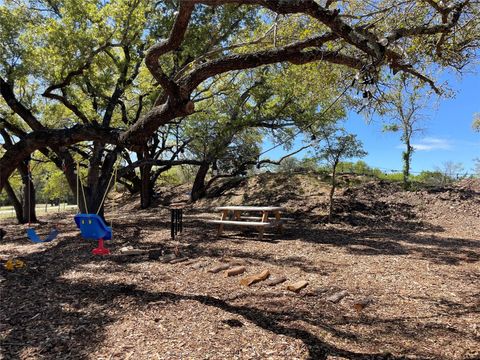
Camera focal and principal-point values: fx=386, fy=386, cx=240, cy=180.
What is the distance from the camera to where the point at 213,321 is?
375 centimetres

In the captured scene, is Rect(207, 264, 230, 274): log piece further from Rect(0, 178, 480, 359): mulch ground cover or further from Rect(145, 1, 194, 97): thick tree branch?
Rect(145, 1, 194, 97): thick tree branch

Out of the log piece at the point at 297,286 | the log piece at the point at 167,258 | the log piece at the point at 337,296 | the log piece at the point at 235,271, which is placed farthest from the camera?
the log piece at the point at 167,258

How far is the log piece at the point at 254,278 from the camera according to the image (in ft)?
16.4

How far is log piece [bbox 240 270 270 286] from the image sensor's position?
16.4 feet

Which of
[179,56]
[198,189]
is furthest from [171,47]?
[198,189]

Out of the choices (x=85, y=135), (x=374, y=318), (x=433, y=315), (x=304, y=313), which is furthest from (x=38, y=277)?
(x=433, y=315)

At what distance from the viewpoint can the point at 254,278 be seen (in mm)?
5102

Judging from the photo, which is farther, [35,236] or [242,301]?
[35,236]

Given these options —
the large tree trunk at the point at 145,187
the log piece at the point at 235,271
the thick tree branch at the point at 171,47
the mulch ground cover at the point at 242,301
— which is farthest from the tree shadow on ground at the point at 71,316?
the large tree trunk at the point at 145,187

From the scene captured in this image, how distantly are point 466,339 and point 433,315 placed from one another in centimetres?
57

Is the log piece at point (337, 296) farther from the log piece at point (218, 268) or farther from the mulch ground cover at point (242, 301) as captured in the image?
the log piece at point (218, 268)

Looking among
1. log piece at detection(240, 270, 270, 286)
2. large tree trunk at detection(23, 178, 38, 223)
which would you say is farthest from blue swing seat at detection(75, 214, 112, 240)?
large tree trunk at detection(23, 178, 38, 223)

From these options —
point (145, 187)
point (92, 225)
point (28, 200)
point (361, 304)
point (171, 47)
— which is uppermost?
point (171, 47)

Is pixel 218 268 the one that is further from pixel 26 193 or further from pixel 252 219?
pixel 26 193
